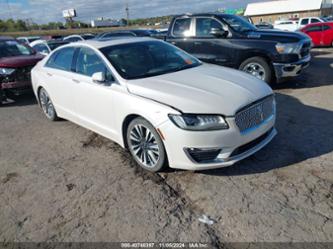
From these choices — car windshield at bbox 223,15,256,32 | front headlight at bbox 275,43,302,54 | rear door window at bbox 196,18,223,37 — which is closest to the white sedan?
front headlight at bbox 275,43,302,54

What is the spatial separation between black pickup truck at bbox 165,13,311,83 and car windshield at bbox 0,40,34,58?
4.51 metres

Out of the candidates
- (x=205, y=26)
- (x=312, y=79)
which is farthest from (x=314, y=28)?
(x=205, y=26)

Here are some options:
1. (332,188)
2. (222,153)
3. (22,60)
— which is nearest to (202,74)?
(222,153)

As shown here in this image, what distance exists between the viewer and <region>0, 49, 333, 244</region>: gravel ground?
2.70 meters

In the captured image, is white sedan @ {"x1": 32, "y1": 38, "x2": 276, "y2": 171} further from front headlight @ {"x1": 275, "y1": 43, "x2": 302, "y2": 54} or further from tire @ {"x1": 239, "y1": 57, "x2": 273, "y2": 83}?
front headlight @ {"x1": 275, "y1": 43, "x2": 302, "y2": 54}

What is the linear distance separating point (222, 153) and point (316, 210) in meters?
1.09

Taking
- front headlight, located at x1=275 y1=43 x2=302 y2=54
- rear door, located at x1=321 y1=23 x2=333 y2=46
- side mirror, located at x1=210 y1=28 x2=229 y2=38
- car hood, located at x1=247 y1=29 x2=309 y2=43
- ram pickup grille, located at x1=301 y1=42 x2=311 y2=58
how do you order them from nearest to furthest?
1. front headlight, located at x1=275 y1=43 x2=302 y2=54
2. car hood, located at x1=247 y1=29 x2=309 y2=43
3. ram pickup grille, located at x1=301 y1=42 x2=311 y2=58
4. side mirror, located at x1=210 y1=28 x2=229 y2=38
5. rear door, located at x1=321 y1=23 x2=333 y2=46

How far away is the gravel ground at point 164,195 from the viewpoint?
270cm

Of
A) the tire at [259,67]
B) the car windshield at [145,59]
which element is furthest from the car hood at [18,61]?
the tire at [259,67]

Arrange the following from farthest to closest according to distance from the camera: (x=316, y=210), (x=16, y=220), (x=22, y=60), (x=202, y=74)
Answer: (x=22, y=60), (x=202, y=74), (x=16, y=220), (x=316, y=210)

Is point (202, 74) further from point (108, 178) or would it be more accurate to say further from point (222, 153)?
point (108, 178)

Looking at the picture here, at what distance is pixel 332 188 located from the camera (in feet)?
10.3

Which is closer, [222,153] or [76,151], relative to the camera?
[222,153]

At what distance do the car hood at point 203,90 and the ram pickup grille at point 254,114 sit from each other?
74 mm
